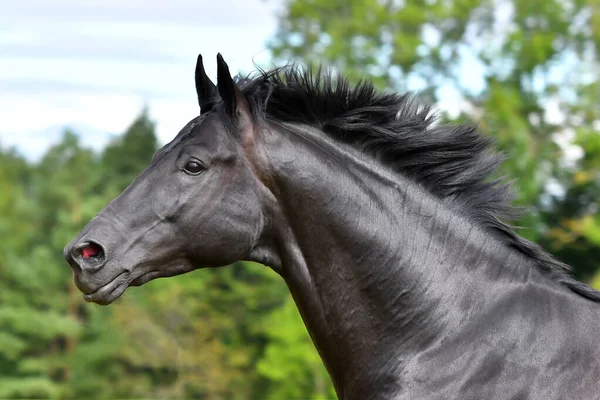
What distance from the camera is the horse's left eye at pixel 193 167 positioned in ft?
13.3

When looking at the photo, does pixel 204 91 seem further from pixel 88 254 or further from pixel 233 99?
pixel 88 254

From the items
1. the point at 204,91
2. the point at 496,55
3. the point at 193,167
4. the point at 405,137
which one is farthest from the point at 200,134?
the point at 496,55

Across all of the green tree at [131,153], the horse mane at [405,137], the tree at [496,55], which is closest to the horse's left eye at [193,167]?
the horse mane at [405,137]

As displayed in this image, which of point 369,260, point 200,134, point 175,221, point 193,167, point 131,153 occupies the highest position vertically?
point 131,153

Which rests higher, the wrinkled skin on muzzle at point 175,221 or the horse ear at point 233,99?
the horse ear at point 233,99

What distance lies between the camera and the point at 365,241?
4.13m

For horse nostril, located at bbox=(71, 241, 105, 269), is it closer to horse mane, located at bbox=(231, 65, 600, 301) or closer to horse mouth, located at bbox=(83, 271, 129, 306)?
horse mouth, located at bbox=(83, 271, 129, 306)

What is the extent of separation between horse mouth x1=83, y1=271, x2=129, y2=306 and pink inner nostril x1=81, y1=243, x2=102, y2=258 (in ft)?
0.48

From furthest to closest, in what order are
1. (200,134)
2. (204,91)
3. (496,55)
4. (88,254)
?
(496,55)
(204,91)
(200,134)
(88,254)

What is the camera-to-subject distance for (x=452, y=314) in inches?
159

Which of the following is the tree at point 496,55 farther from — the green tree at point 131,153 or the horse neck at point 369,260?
the horse neck at point 369,260

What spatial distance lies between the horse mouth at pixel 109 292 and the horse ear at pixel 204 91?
3.19ft

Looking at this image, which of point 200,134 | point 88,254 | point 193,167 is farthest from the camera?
point 200,134

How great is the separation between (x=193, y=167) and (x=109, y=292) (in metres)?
0.68
